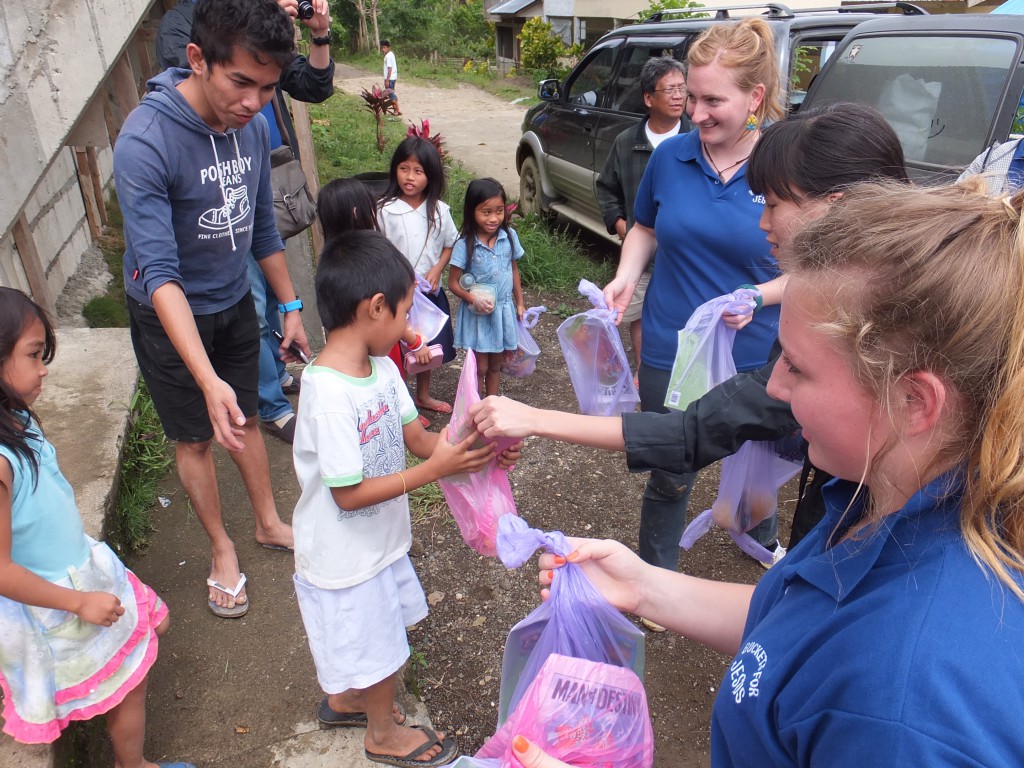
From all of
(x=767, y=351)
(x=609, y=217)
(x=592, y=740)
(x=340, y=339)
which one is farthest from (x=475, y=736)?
(x=609, y=217)

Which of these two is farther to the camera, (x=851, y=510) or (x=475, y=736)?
(x=475, y=736)

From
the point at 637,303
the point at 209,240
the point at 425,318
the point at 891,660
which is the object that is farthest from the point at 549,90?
the point at 891,660

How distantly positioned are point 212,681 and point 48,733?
2.47 feet

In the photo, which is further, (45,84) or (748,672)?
(45,84)

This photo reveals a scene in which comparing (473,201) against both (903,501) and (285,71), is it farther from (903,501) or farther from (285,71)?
(903,501)

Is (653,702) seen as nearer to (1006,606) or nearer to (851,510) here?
(851,510)

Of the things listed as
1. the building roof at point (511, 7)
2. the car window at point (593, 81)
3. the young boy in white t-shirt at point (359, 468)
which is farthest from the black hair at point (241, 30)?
the building roof at point (511, 7)

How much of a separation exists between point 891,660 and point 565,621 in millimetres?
871

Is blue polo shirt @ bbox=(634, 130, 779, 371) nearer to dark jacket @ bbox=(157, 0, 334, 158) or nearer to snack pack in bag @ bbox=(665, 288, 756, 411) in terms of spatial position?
snack pack in bag @ bbox=(665, 288, 756, 411)

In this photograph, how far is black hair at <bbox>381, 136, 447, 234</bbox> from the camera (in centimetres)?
394

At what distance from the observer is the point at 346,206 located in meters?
3.50

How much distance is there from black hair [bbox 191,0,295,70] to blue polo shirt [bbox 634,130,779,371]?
4.39ft

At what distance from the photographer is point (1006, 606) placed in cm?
72

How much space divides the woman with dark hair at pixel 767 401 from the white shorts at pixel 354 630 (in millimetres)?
625
